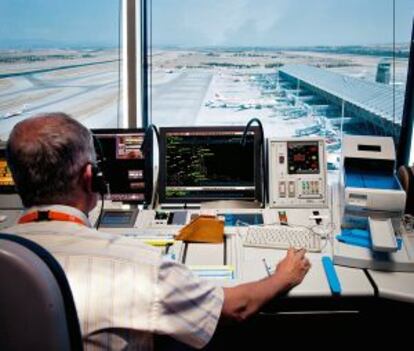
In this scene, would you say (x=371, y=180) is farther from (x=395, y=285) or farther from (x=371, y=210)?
(x=395, y=285)

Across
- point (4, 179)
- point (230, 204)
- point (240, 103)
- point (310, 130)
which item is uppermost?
point (240, 103)

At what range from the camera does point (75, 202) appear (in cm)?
111

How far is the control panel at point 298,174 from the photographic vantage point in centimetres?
215

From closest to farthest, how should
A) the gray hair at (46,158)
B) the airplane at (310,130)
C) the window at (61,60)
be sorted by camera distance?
the gray hair at (46,158) < the window at (61,60) < the airplane at (310,130)

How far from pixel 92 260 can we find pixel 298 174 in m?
1.41

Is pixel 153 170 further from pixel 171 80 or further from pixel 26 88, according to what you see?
pixel 26 88

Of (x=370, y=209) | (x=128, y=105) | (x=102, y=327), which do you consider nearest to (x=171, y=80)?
(x=128, y=105)

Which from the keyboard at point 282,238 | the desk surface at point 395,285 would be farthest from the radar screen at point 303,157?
the desk surface at point 395,285

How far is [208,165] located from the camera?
218cm

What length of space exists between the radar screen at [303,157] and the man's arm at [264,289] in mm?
604

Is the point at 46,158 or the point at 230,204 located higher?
the point at 46,158

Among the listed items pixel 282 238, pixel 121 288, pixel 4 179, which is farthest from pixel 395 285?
pixel 4 179

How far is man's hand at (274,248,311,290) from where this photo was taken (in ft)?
4.83

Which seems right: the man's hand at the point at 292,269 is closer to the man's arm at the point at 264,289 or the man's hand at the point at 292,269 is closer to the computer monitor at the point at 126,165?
the man's arm at the point at 264,289
